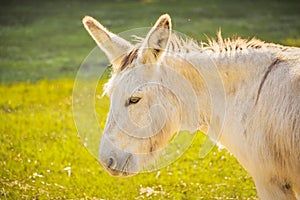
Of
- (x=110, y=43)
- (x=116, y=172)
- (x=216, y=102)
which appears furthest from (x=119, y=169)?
(x=110, y=43)

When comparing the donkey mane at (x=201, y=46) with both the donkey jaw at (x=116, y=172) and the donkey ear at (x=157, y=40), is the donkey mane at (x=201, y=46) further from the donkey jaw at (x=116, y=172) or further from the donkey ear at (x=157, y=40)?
the donkey jaw at (x=116, y=172)

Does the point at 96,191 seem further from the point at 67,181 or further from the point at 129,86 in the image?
the point at 129,86

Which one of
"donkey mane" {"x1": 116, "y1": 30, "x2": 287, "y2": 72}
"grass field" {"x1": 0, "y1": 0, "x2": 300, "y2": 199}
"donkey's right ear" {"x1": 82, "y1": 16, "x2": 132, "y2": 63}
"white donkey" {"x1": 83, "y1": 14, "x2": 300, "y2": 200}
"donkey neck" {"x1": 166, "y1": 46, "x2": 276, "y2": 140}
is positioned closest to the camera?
"white donkey" {"x1": 83, "y1": 14, "x2": 300, "y2": 200}

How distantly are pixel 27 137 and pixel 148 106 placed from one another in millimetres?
5668

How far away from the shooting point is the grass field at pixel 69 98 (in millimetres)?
7715

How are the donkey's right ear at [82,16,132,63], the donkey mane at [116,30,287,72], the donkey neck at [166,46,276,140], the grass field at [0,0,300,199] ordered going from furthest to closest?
the grass field at [0,0,300,199], the donkey's right ear at [82,16,132,63], the donkey mane at [116,30,287,72], the donkey neck at [166,46,276,140]

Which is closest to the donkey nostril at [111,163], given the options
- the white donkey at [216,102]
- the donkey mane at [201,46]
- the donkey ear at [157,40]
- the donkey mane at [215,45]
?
the white donkey at [216,102]

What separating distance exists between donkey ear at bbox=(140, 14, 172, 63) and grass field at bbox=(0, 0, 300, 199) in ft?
6.24

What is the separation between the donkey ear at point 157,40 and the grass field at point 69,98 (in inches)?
74.8

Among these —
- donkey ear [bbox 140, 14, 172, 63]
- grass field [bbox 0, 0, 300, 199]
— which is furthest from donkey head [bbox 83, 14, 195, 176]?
grass field [bbox 0, 0, 300, 199]

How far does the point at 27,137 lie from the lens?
10.1m

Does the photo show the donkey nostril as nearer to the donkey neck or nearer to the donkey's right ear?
the donkey neck

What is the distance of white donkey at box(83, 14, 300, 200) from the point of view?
4574 millimetres

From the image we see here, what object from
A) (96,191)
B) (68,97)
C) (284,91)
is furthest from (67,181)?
(68,97)
